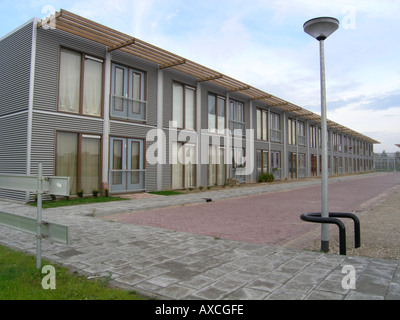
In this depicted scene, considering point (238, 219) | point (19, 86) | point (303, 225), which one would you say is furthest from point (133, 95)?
point (303, 225)

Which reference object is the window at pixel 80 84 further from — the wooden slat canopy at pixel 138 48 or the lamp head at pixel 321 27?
the lamp head at pixel 321 27

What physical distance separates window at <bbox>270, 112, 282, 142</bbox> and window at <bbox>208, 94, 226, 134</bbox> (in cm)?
785

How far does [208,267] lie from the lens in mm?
4121

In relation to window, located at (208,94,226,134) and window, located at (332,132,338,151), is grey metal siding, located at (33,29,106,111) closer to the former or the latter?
window, located at (208,94,226,134)

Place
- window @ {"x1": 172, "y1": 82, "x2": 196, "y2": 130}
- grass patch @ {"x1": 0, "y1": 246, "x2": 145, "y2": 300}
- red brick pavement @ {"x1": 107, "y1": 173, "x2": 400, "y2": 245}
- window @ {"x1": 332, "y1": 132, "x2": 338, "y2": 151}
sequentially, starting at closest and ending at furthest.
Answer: grass patch @ {"x1": 0, "y1": 246, "x2": 145, "y2": 300} < red brick pavement @ {"x1": 107, "y1": 173, "x2": 400, "y2": 245} < window @ {"x1": 172, "y1": 82, "x2": 196, "y2": 130} < window @ {"x1": 332, "y1": 132, "x2": 338, "y2": 151}

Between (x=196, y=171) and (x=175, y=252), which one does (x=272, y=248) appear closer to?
(x=175, y=252)

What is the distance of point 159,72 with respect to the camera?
53.4 ft

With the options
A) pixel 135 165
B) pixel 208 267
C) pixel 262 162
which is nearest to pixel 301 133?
pixel 262 162

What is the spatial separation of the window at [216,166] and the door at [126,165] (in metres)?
5.78

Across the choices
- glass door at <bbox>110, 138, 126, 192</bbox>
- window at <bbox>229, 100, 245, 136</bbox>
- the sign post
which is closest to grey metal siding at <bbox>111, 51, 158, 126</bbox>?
glass door at <bbox>110, 138, 126, 192</bbox>

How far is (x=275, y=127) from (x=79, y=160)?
1978cm

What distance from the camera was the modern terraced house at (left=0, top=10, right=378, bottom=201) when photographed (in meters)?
11.5

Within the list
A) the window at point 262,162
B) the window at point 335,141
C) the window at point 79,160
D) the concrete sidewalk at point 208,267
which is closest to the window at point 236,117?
the window at point 262,162
